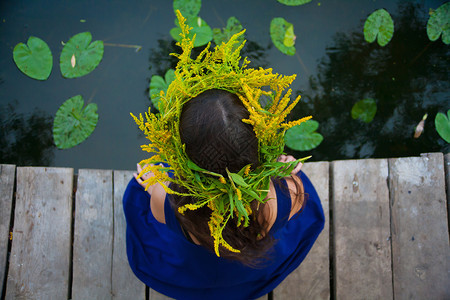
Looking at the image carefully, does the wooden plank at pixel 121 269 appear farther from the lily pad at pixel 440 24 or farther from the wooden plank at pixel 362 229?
the lily pad at pixel 440 24

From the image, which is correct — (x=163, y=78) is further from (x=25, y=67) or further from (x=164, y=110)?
(x=164, y=110)

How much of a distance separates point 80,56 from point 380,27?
194cm

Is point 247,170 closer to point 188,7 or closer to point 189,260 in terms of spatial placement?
point 189,260

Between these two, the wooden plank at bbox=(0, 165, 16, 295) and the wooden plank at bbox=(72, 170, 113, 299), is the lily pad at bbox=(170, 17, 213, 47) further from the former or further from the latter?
the wooden plank at bbox=(0, 165, 16, 295)

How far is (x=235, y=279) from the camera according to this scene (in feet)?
4.36

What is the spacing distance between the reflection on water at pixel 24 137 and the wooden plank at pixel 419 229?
200 cm

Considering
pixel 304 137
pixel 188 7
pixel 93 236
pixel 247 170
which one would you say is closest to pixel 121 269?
pixel 93 236

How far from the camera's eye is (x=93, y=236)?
1590 mm

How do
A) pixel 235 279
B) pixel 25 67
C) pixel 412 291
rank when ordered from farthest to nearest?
pixel 25 67 < pixel 412 291 < pixel 235 279

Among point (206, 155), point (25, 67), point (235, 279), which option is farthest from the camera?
point (25, 67)

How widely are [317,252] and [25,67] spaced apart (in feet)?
6.62

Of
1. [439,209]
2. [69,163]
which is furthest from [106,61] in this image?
[439,209]

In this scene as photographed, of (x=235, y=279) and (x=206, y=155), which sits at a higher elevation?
(x=206, y=155)

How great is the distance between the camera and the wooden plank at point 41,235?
157cm
